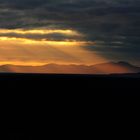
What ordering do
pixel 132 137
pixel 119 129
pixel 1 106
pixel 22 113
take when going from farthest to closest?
pixel 1 106 < pixel 22 113 < pixel 119 129 < pixel 132 137

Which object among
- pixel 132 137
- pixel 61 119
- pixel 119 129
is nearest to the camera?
pixel 132 137

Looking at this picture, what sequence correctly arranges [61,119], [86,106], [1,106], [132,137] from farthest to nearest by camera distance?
[86,106]
[1,106]
[61,119]
[132,137]

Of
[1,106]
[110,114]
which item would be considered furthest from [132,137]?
[1,106]

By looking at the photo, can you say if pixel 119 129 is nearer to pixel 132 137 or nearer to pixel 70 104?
pixel 132 137

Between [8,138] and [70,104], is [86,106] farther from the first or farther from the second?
[8,138]

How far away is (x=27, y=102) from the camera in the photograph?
54.3m

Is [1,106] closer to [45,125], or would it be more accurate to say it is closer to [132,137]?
[45,125]

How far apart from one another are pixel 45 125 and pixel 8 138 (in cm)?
747

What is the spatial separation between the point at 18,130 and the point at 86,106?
66.0ft

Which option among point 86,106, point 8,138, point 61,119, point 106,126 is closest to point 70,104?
point 86,106

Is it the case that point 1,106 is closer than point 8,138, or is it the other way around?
point 8,138

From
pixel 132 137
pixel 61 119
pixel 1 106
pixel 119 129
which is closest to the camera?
pixel 132 137

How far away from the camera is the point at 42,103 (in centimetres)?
5378

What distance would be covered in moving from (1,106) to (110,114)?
1102cm
